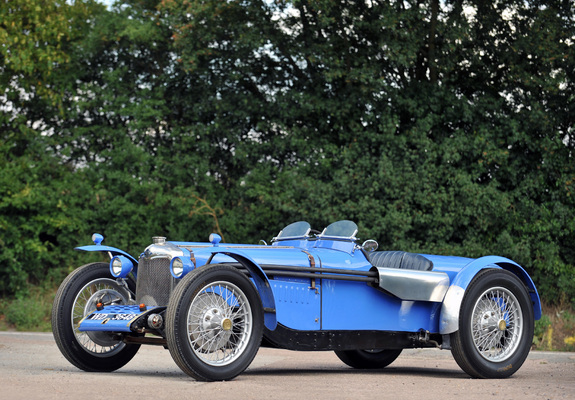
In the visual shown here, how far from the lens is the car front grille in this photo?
7.83 meters

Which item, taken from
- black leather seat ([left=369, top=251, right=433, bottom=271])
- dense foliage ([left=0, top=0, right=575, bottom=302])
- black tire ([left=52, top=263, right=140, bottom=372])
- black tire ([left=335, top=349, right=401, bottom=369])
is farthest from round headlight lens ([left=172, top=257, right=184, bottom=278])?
dense foliage ([left=0, top=0, right=575, bottom=302])

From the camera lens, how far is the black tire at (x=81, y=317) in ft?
27.4

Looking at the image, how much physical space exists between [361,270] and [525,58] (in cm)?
1339

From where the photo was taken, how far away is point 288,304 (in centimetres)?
791

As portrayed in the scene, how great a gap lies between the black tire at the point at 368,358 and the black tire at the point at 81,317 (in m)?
2.85

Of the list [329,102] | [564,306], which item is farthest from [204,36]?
[564,306]

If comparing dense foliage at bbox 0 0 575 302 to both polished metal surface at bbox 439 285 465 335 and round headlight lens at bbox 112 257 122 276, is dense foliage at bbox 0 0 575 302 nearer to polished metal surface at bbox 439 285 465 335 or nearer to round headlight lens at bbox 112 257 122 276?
polished metal surface at bbox 439 285 465 335

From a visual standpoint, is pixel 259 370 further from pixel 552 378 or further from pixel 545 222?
pixel 545 222

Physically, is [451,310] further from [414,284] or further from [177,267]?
[177,267]

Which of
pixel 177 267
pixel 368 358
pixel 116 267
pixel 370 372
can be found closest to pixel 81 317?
pixel 116 267

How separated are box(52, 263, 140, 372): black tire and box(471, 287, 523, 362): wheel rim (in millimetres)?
3889

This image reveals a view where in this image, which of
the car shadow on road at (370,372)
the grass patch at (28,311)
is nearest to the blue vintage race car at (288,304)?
the car shadow on road at (370,372)

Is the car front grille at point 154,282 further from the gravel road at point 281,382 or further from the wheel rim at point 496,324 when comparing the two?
the wheel rim at point 496,324

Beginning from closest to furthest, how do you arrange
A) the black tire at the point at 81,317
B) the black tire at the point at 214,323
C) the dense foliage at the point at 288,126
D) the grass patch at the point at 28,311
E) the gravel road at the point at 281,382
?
the gravel road at the point at 281,382 → the black tire at the point at 214,323 → the black tire at the point at 81,317 → the grass patch at the point at 28,311 → the dense foliage at the point at 288,126
